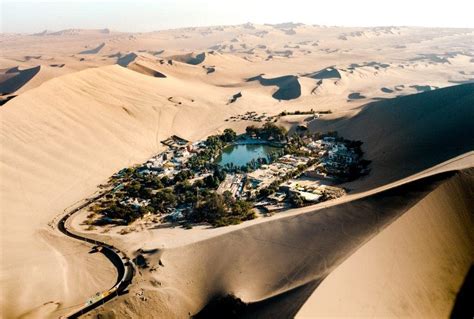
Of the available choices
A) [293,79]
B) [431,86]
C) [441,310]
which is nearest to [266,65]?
[293,79]

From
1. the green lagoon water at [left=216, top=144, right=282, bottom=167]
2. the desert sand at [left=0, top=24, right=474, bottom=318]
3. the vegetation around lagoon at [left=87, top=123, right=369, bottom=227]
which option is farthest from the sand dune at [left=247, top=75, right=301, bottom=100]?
the green lagoon water at [left=216, top=144, right=282, bottom=167]

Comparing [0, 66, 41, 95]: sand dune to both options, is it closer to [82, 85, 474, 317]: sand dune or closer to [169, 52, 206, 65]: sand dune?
[169, 52, 206, 65]: sand dune

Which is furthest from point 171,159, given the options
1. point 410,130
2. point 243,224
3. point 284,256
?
point 410,130

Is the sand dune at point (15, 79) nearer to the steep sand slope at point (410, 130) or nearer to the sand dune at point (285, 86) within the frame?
the sand dune at point (285, 86)

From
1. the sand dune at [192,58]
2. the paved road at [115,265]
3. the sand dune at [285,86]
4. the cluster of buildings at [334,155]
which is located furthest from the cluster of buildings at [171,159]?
the sand dune at [192,58]

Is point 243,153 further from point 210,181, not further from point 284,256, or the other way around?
point 284,256
